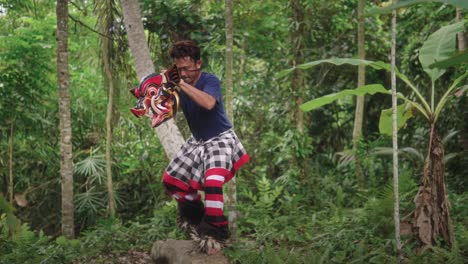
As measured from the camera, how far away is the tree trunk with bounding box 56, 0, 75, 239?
588 cm

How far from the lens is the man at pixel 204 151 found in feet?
15.0

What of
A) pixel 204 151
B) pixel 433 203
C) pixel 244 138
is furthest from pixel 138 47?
pixel 244 138

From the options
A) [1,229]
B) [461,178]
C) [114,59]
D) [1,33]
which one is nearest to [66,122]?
[114,59]

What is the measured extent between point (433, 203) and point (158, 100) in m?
2.44

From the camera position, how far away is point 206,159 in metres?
4.74

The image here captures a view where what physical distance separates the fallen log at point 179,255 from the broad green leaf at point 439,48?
246 cm

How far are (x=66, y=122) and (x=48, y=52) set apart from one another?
85.0 inches

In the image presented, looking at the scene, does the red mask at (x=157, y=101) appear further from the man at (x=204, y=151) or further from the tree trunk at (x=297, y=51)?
the tree trunk at (x=297, y=51)

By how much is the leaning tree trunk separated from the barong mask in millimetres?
2178

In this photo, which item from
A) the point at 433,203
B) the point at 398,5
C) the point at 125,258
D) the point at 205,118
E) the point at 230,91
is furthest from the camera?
the point at 230,91

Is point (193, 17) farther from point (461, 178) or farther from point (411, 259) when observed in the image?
point (411, 259)

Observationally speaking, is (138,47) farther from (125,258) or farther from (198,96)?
(125,258)

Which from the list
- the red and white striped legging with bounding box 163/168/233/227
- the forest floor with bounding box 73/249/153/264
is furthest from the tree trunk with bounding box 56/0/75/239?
the red and white striped legging with bounding box 163/168/233/227

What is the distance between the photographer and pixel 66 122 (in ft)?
19.8
